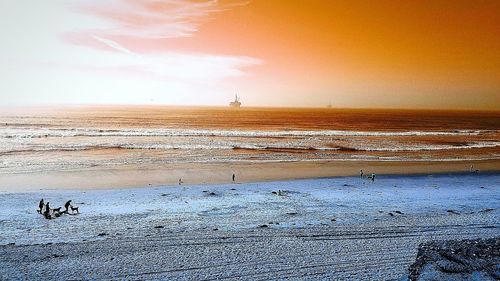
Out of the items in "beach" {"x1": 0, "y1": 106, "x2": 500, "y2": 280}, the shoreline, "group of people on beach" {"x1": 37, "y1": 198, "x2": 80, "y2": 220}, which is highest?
"group of people on beach" {"x1": 37, "y1": 198, "x2": 80, "y2": 220}

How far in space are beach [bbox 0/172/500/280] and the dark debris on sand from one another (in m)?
0.36

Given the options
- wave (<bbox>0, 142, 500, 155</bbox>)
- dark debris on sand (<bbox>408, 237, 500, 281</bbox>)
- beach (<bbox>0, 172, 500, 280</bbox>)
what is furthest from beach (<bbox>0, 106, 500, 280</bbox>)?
wave (<bbox>0, 142, 500, 155</bbox>)

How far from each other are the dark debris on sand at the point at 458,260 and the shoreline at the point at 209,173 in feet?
43.0

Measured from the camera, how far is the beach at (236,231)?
8.79 meters

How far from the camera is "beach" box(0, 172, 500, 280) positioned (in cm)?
879

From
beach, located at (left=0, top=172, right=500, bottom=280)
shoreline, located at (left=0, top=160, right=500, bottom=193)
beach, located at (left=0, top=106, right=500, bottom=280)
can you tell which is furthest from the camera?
shoreline, located at (left=0, top=160, right=500, bottom=193)

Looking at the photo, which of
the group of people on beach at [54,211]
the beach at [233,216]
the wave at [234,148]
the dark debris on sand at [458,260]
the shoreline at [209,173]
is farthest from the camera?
the wave at [234,148]

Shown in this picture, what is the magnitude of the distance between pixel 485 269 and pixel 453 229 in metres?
3.69

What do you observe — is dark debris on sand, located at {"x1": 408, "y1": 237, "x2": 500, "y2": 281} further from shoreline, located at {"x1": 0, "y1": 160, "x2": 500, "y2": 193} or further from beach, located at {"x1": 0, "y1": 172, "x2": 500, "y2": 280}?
shoreline, located at {"x1": 0, "y1": 160, "x2": 500, "y2": 193}

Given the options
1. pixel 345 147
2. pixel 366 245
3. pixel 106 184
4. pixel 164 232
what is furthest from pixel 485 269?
pixel 345 147

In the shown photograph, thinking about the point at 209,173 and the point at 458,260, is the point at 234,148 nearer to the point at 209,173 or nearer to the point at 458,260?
the point at 209,173

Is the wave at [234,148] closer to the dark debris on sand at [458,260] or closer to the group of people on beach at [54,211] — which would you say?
the group of people on beach at [54,211]

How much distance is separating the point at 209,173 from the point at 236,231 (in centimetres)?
1261

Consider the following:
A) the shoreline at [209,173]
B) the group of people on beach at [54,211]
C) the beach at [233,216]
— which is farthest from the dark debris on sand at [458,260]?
the shoreline at [209,173]
